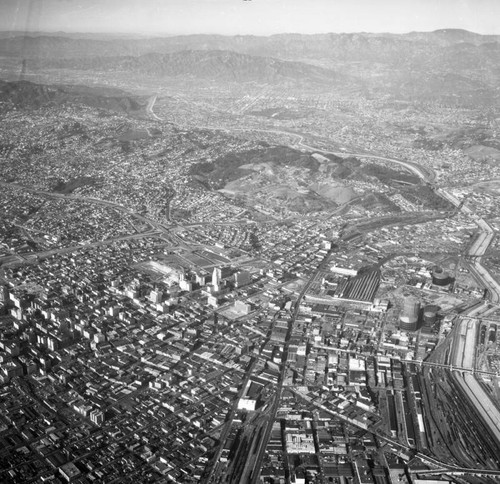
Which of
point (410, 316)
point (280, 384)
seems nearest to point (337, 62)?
point (410, 316)

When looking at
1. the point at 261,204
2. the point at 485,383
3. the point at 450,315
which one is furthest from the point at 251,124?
the point at 485,383

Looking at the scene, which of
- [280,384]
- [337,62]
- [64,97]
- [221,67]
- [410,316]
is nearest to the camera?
[280,384]

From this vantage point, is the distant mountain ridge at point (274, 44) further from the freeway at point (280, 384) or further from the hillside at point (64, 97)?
the freeway at point (280, 384)

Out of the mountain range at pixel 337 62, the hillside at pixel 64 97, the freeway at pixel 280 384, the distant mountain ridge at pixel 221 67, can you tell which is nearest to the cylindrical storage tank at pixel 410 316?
the freeway at pixel 280 384

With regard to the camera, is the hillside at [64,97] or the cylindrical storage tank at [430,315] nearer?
the cylindrical storage tank at [430,315]

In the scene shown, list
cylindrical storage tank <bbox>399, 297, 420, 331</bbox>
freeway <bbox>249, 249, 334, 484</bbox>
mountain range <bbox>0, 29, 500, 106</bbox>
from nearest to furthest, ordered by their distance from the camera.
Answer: freeway <bbox>249, 249, 334, 484</bbox> < cylindrical storage tank <bbox>399, 297, 420, 331</bbox> < mountain range <bbox>0, 29, 500, 106</bbox>

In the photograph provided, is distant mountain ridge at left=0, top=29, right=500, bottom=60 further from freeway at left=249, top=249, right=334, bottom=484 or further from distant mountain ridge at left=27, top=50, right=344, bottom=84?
freeway at left=249, top=249, right=334, bottom=484

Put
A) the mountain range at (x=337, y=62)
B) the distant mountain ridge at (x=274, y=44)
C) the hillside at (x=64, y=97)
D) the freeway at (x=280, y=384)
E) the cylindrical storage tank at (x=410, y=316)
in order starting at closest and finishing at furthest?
1. the freeway at (x=280, y=384)
2. the cylindrical storage tank at (x=410, y=316)
3. the hillside at (x=64, y=97)
4. the distant mountain ridge at (x=274, y=44)
5. the mountain range at (x=337, y=62)

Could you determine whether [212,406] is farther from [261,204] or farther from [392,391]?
[261,204]

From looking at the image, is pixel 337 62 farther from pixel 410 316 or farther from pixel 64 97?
pixel 410 316

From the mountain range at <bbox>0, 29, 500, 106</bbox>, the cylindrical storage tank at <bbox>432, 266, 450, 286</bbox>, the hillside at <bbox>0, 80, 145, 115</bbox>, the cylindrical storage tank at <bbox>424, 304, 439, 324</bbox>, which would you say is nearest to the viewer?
the cylindrical storage tank at <bbox>424, 304, 439, 324</bbox>

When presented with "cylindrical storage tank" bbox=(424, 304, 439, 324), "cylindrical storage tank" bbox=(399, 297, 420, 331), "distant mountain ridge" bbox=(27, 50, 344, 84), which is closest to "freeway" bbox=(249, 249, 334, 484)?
"cylindrical storage tank" bbox=(399, 297, 420, 331)
